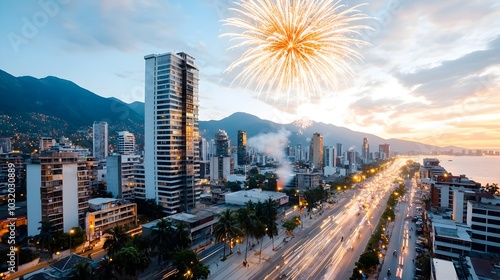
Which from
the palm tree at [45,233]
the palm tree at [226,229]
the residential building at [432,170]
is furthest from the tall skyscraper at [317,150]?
the palm tree at [45,233]

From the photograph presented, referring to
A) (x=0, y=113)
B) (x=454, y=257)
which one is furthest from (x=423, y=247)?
(x=0, y=113)

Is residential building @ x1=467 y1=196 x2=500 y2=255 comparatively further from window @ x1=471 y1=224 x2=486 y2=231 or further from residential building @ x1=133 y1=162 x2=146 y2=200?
residential building @ x1=133 y1=162 x2=146 y2=200

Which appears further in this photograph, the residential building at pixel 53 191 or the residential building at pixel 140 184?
the residential building at pixel 140 184

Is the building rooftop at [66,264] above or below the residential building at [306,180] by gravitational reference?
above

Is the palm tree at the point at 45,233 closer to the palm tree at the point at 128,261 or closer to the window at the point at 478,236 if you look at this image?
the palm tree at the point at 128,261

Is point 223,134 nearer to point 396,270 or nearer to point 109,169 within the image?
point 109,169

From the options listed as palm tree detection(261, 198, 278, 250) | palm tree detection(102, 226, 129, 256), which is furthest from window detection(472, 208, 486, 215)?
palm tree detection(102, 226, 129, 256)

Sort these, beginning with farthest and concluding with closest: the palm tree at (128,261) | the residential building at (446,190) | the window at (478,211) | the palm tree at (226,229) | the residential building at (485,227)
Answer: the residential building at (446,190) < the window at (478,211) < the residential building at (485,227) < the palm tree at (226,229) < the palm tree at (128,261)

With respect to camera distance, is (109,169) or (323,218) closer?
(323,218)
